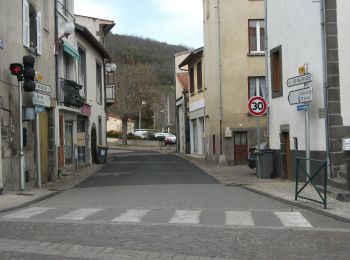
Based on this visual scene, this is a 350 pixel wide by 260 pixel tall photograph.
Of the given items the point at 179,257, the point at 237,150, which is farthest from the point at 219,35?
the point at 179,257

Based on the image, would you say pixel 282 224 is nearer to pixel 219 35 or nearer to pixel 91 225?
pixel 91 225

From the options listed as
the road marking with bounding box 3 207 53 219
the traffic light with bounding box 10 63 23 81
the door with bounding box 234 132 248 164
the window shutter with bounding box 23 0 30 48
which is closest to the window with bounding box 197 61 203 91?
the door with bounding box 234 132 248 164

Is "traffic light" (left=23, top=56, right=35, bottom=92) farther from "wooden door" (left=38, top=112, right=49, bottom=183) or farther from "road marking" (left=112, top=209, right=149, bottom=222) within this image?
"road marking" (left=112, top=209, right=149, bottom=222)

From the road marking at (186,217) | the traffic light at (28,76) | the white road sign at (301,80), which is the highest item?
the traffic light at (28,76)

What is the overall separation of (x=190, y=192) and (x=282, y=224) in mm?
5672

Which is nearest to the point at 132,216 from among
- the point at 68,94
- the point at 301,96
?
the point at 301,96

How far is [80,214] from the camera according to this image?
11.1m

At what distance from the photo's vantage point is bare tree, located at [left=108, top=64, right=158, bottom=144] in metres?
63.6

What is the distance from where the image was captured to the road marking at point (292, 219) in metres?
9.89

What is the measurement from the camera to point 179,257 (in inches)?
285

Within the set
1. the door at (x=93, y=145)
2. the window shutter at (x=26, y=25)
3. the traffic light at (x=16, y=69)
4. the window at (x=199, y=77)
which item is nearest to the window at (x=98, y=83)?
the door at (x=93, y=145)

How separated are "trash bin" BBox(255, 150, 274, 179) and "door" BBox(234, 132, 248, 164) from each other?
30.1ft

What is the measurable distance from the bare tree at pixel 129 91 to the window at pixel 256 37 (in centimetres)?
3457

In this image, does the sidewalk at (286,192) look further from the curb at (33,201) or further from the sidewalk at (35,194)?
the curb at (33,201)
